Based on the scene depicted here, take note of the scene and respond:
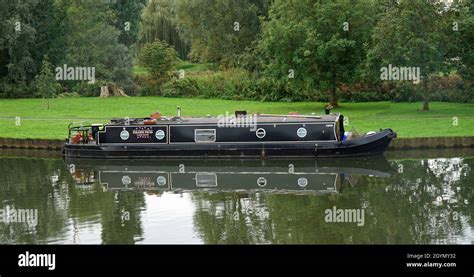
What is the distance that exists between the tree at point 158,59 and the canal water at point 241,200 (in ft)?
90.2

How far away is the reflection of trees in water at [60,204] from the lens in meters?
20.1

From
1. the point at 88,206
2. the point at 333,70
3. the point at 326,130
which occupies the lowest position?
the point at 88,206

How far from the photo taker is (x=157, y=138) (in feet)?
107

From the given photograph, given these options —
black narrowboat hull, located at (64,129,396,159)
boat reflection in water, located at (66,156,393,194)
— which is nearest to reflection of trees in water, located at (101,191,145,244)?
boat reflection in water, located at (66,156,393,194)

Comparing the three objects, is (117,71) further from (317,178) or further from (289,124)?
(317,178)

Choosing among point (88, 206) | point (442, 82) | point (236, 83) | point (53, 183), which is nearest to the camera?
point (88, 206)

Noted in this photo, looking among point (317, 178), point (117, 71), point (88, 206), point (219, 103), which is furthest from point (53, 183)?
point (117, 71)

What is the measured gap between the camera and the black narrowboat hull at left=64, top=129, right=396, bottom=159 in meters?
31.1

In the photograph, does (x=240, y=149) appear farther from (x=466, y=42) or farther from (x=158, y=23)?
(x=158, y=23)

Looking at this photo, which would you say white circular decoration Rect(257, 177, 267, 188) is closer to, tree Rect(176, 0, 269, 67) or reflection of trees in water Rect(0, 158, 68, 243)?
reflection of trees in water Rect(0, 158, 68, 243)

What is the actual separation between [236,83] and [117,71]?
9.89 meters

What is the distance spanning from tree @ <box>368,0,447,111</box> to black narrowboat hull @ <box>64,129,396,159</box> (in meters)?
8.80

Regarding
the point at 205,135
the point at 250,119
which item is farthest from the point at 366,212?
the point at 205,135

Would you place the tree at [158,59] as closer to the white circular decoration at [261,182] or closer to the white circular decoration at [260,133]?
the white circular decoration at [260,133]
